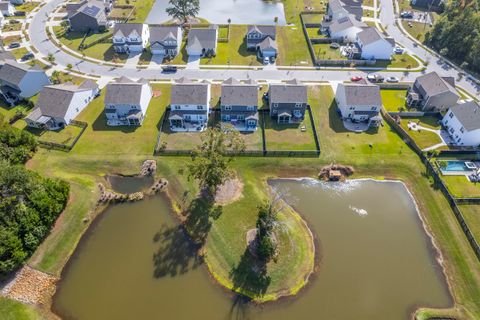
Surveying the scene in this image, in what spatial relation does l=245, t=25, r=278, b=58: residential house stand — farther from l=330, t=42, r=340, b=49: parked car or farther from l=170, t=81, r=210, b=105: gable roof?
l=170, t=81, r=210, b=105: gable roof

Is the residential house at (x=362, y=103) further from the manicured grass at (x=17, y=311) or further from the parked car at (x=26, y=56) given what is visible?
the parked car at (x=26, y=56)

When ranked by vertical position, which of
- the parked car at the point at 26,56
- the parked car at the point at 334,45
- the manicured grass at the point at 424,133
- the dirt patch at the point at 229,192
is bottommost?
the dirt patch at the point at 229,192

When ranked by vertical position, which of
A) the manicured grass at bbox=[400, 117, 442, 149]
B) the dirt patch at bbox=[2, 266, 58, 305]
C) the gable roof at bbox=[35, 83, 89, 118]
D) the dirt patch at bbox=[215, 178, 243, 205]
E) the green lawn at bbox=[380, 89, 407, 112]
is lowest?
the dirt patch at bbox=[2, 266, 58, 305]

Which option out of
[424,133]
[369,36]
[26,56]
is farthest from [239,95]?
[26,56]

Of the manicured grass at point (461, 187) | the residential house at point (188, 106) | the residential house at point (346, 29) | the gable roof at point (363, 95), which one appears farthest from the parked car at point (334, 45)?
the manicured grass at point (461, 187)

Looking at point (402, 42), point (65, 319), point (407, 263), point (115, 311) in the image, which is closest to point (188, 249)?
point (115, 311)

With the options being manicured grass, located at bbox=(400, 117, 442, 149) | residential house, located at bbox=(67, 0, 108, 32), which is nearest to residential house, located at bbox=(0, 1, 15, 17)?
residential house, located at bbox=(67, 0, 108, 32)
